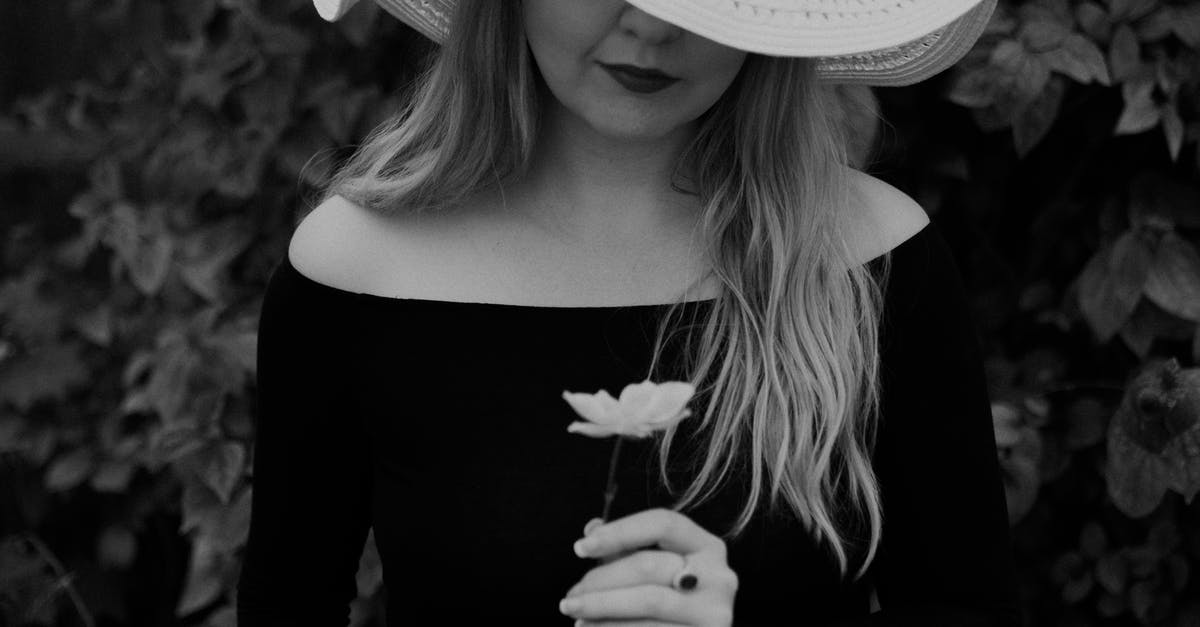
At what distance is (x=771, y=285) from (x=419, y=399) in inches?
17.4

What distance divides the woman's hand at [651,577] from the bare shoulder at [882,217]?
0.54 meters

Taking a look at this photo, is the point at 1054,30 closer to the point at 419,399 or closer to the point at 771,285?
the point at 771,285

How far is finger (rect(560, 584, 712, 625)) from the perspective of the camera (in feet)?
3.62

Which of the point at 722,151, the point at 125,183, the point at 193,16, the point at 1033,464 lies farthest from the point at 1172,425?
the point at 125,183

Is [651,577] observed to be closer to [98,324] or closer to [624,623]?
[624,623]

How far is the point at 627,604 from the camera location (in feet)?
3.62

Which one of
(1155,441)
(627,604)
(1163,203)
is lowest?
(627,604)

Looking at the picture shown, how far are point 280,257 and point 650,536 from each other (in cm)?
158

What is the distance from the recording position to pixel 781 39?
119 cm

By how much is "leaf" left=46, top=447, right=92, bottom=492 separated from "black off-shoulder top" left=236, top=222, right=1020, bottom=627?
1.27 m

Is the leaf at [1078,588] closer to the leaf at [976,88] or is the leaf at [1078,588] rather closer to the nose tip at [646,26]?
the leaf at [976,88]

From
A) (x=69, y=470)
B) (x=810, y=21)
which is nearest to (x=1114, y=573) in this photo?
(x=810, y=21)

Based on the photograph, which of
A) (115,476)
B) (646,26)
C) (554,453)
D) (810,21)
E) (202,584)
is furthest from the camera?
(115,476)

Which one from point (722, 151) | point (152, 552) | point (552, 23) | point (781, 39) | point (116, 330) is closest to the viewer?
point (781, 39)
